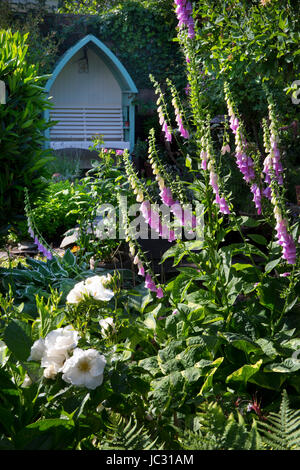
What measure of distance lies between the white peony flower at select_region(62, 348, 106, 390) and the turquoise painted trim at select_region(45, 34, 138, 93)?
7.73 meters

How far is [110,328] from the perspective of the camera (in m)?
1.76

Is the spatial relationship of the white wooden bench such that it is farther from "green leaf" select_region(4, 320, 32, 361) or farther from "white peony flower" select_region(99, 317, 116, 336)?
"green leaf" select_region(4, 320, 32, 361)

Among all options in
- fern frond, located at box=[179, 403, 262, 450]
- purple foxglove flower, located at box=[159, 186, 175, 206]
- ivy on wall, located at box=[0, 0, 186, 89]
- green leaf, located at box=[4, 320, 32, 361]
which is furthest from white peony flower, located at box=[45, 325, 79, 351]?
ivy on wall, located at box=[0, 0, 186, 89]

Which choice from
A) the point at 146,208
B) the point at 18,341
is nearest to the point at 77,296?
the point at 18,341

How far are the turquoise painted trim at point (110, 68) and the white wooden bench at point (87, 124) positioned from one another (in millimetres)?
202

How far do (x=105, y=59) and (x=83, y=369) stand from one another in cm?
849

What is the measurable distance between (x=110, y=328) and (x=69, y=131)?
7.67 meters

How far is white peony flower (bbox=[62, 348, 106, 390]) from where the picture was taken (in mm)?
1334

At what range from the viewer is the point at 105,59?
9102mm

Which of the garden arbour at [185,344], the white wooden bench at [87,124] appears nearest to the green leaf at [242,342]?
the garden arbour at [185,344]

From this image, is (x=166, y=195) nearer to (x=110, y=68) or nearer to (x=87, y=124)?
(x=87, y=124)

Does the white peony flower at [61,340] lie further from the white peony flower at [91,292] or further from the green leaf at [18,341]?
the white peony flower at [91,292]

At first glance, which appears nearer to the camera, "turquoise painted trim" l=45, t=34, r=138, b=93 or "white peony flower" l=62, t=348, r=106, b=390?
"white peony flower" l=62, t=348, r=106, b=390

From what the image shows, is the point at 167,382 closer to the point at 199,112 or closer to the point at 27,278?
the point at 199,112
